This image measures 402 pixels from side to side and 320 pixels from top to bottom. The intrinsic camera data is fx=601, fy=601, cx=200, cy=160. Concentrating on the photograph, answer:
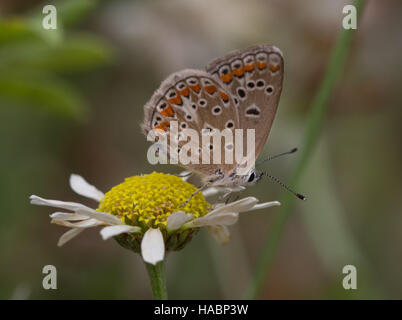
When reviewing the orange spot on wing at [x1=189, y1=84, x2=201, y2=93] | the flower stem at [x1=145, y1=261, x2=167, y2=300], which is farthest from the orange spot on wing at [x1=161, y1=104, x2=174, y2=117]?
the flower stem at [x1=145, y1=261, x2=167, y2=300]

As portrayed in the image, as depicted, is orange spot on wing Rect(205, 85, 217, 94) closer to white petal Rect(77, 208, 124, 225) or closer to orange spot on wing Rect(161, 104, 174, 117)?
orange spot on wing Rect(161, 104, 174, 117)

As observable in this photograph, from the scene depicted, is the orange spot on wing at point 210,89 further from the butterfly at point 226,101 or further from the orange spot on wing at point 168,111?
the orange spot on wing at point 168,111

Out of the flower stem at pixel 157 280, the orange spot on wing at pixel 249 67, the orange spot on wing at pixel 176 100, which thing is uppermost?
the orange spot on wing at pixel 249 67

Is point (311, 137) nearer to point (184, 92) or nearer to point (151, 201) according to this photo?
point (184, 92)

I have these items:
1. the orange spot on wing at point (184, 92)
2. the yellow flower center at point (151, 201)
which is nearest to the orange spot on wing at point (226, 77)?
the orange spot on wing at point (184, 92)
